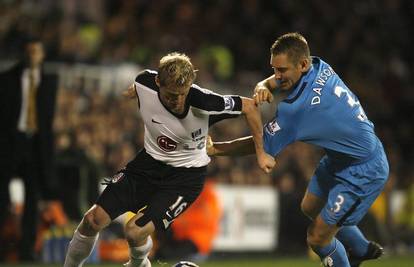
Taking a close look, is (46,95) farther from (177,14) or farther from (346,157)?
(177,14)

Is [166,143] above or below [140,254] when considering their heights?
above

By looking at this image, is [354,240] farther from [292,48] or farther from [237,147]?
[292,48]

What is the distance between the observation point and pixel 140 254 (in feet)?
23.6

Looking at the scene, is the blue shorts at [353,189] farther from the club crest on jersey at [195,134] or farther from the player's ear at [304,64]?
the club crest on jersey at [195,134]

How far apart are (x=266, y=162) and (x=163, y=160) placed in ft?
2.75

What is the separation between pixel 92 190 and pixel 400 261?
3.73 metres

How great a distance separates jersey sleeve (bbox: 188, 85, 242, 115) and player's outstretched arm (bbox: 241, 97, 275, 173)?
9 centimetres

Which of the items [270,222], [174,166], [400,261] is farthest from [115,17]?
[174,166]

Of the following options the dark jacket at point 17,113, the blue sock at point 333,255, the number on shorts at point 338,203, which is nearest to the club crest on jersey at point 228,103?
the number on shorts at point 338,203

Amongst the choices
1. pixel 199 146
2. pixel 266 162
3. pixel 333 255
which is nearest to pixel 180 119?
pixel 199 146

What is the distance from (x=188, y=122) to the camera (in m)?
7.21

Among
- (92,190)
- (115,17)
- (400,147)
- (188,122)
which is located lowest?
(400,147)

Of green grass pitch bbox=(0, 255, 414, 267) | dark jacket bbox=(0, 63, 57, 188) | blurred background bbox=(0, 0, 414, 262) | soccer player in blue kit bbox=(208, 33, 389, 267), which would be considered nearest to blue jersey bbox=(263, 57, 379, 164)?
soccer player in blue kit bbox=(208, 33, 389, 267)

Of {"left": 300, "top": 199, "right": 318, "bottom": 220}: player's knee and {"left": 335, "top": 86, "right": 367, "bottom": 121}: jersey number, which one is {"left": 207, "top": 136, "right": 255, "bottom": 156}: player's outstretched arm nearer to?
{"left": 300, "top": 199, "right": 318, "bottom": 220}: player's knee
